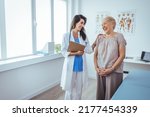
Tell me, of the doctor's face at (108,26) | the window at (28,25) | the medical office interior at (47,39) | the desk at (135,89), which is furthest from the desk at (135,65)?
the doctor's face at (108,26)

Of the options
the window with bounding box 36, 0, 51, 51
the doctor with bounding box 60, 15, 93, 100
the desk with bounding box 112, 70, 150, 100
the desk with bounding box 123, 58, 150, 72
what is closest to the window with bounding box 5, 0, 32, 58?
the window with bounding box 36, 0, 51, 51

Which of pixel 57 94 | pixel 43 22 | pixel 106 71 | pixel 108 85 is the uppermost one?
pixel 43 22

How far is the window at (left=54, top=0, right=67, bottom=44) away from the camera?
3.99 metres

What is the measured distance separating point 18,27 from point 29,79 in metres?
0.90

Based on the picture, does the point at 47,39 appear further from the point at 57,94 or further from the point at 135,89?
the point at 135,89

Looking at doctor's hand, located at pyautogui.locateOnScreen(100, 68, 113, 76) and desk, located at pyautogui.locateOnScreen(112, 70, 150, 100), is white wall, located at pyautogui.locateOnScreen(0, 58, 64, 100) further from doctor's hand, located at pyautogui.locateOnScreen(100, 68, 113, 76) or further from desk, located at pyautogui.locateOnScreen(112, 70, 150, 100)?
desk, located at pyautogui.locateOnScreen(112, 70, 150, 100)

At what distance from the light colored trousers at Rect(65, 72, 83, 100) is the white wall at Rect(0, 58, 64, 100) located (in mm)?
862

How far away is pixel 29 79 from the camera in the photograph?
118 inches

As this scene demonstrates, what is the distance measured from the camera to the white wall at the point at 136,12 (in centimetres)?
370

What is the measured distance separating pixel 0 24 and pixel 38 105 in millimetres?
1611

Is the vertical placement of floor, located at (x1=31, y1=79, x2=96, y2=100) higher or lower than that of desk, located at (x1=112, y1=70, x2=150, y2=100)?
lower

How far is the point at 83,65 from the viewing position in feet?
7.74

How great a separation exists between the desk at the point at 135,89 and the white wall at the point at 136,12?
1850 millimetres

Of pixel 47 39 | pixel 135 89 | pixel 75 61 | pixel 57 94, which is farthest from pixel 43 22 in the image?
pixel 135 89
